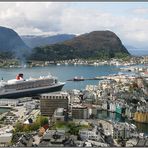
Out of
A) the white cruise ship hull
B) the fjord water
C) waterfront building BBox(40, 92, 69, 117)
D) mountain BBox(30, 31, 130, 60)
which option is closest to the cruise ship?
the white cruise ship hull

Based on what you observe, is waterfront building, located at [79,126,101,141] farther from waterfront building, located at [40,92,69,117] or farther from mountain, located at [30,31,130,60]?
Result: mountain, located at [30,31,130,60]

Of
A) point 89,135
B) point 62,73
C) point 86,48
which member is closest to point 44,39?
point 86,48

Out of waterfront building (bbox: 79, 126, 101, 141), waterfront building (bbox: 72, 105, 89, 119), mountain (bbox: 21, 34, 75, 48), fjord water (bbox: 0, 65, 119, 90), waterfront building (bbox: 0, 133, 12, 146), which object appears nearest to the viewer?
waterfront building (bbox: 0, 133, 12, 146)

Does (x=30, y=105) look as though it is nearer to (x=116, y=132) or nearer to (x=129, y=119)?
(x=129, y=119)

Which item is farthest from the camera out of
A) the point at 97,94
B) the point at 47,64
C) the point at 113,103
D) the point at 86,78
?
the point at 47,64

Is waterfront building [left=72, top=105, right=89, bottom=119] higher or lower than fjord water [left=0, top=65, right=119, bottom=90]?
higher

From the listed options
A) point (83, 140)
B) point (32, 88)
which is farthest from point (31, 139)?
point (32, 88)
